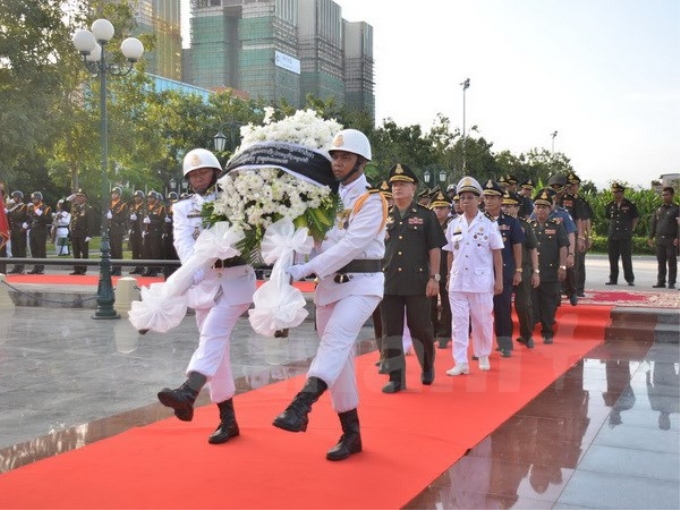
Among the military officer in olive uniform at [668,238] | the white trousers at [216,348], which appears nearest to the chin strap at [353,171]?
the white trousers at [216,348]

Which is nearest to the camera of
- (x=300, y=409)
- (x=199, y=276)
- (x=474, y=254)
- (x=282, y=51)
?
(x=300, y=409)

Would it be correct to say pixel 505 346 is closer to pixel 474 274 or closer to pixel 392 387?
pixel 474 274

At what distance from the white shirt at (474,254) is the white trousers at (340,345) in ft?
10.6

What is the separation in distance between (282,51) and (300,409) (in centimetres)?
2450

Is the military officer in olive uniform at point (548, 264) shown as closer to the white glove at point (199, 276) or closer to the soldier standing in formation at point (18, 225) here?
the white glove at point (199, 276)

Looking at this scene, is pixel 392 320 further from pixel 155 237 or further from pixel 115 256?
pixel 115 256

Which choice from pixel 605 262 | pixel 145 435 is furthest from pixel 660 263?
pixel 145 435

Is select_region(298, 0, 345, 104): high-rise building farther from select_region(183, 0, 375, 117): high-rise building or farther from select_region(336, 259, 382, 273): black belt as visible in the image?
select_region(336, 259, 382, 273): black belt

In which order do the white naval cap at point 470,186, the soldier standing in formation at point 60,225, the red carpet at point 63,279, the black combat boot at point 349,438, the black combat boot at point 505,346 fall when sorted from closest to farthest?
the black combat boot at point 349,438 → the white naval cap at point 470,186 → the black combat boot at point 505,346 → the red carpet at point 63,279 → the soldier standing in formation at point 60,225

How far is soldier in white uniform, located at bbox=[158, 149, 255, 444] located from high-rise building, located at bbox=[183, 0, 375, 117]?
12851mm

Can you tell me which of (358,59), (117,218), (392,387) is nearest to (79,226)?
(117,218)

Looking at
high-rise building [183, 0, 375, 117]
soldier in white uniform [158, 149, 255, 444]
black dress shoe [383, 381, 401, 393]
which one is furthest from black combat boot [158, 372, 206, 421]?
high-rise building [183, 0, 375, 117]

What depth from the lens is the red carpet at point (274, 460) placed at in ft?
13.6

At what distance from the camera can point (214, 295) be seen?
5.18m
